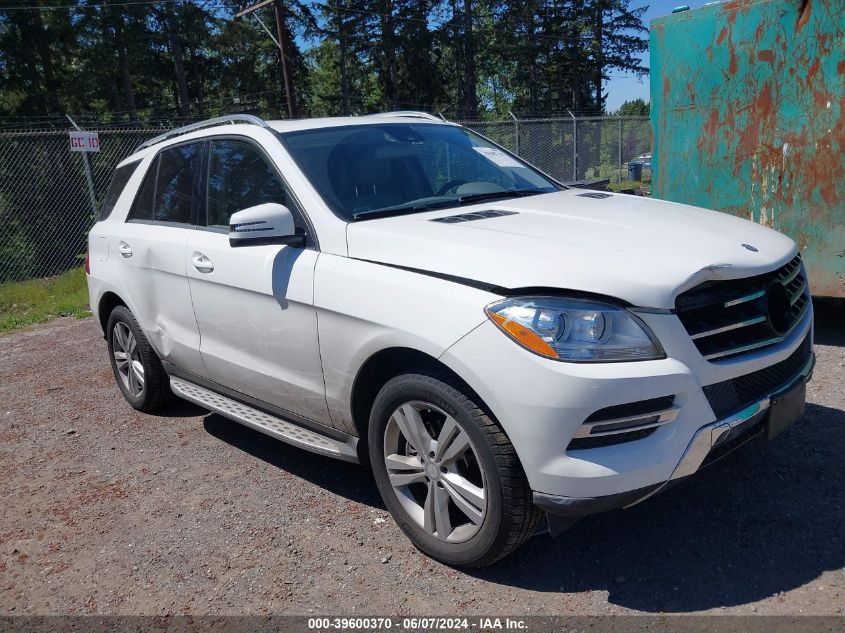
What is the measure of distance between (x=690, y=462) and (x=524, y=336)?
2.37 feet

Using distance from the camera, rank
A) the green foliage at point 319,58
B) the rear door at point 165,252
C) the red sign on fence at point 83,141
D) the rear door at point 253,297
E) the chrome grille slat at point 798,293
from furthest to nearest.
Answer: the green foliage at point 319,58
the red sign on fence at point 83,141
the rear door at point 165,252
the rear door at point 253,297
the chrome grille slat at point 798,293

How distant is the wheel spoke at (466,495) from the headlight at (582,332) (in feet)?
2.15

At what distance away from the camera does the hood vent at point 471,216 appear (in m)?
3.17

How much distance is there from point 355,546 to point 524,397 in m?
1.26

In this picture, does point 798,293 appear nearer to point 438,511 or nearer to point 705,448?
point 705,448

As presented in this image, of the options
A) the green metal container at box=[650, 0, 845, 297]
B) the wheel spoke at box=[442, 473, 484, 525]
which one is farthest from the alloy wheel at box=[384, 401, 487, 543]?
the green metal container at box=[650, 0, 845, 297]

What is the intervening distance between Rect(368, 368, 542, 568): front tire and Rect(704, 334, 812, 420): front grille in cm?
73

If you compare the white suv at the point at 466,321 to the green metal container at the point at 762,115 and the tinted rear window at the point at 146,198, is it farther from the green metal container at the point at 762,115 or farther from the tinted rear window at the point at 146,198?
the green metal container at the point at 762,115

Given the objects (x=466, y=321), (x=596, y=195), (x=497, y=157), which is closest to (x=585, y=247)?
(x=466, y=321)

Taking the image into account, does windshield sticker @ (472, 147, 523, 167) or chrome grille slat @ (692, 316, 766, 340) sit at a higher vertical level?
windshield sticker @ (472, 147, 523, 167)

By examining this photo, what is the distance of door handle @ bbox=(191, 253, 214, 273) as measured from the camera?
3.80 m

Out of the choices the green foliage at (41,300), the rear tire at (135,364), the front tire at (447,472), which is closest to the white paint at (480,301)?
the front tire at (447,472)

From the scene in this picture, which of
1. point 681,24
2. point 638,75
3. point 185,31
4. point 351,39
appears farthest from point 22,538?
point 638,75

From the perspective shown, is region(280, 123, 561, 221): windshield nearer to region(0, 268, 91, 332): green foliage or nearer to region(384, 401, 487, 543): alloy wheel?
region(384, 401, 487, 543): alloy wheel
